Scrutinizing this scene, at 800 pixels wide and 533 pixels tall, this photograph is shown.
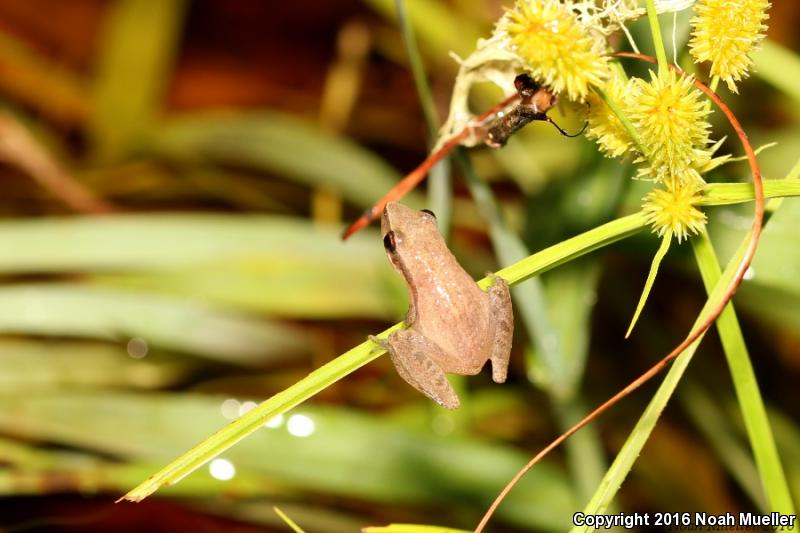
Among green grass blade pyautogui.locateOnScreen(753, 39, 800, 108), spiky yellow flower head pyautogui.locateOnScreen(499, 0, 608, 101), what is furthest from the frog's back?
green grass blade pyautogui.locateOnScreen(753, 39, 800, 108)

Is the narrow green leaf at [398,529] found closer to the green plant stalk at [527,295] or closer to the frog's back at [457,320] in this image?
the frog's back at [457,320]

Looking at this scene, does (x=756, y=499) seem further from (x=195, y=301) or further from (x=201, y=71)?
(x=201, y=71)

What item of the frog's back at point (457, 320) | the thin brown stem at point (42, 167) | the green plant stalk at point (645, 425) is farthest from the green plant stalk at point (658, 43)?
the thin brown stem at point (42, 167)

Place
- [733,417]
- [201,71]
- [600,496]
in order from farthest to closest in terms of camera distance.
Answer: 1. [201,71]
2. [733,417]
3. [600,496]

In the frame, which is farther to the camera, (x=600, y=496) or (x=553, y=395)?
(x=553, y=395)

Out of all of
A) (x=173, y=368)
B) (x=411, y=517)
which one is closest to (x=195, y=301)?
(x=173, y=368)

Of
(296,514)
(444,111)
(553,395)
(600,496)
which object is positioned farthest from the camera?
(444,111)

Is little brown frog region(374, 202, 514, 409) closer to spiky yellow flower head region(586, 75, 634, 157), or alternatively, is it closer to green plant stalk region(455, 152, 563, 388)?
green plant stalk region(455, 152, 563, 388)
